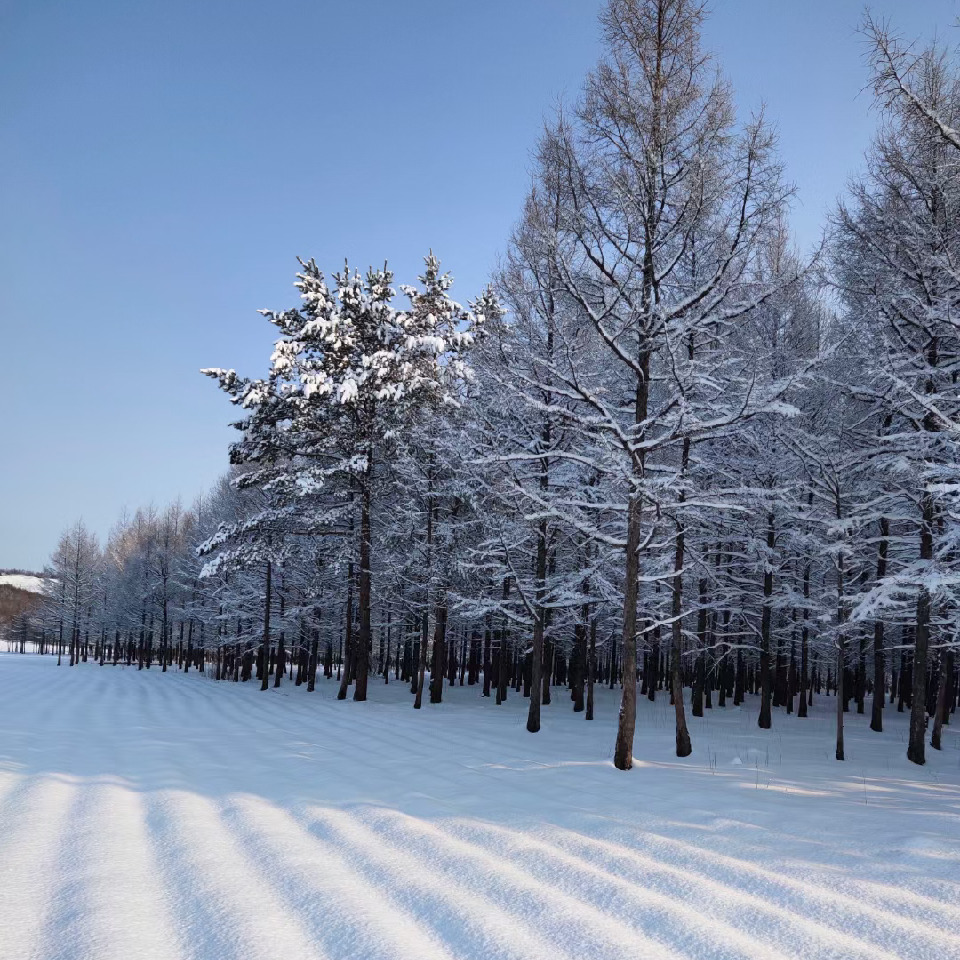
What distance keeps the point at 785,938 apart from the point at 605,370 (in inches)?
522

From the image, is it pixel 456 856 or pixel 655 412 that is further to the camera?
pixel 655 412

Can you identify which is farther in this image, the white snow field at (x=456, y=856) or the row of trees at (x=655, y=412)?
the row of trees at (x=655, y=412)

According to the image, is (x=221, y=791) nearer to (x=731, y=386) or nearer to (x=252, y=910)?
(x=252, y=910)

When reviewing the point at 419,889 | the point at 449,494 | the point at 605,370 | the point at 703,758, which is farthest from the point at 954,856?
the point at 449,494

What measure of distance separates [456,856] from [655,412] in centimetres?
828

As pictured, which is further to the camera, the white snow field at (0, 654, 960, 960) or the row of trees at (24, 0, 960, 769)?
the row of trees at (24, 0, 960, 769)

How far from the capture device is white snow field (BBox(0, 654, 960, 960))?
3768mm

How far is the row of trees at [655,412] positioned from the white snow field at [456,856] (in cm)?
283

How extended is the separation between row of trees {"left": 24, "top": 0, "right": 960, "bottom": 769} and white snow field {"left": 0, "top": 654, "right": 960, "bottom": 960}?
9.28 ft

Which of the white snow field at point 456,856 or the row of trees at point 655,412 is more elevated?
the row of trees at point 655,412

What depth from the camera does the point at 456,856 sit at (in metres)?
5.15

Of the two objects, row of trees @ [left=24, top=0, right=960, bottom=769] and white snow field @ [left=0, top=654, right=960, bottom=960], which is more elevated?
row of trees @ [left=24, top=0, right=960, bottom=769]

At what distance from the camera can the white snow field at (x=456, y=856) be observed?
377cm

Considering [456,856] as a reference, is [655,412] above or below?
above
